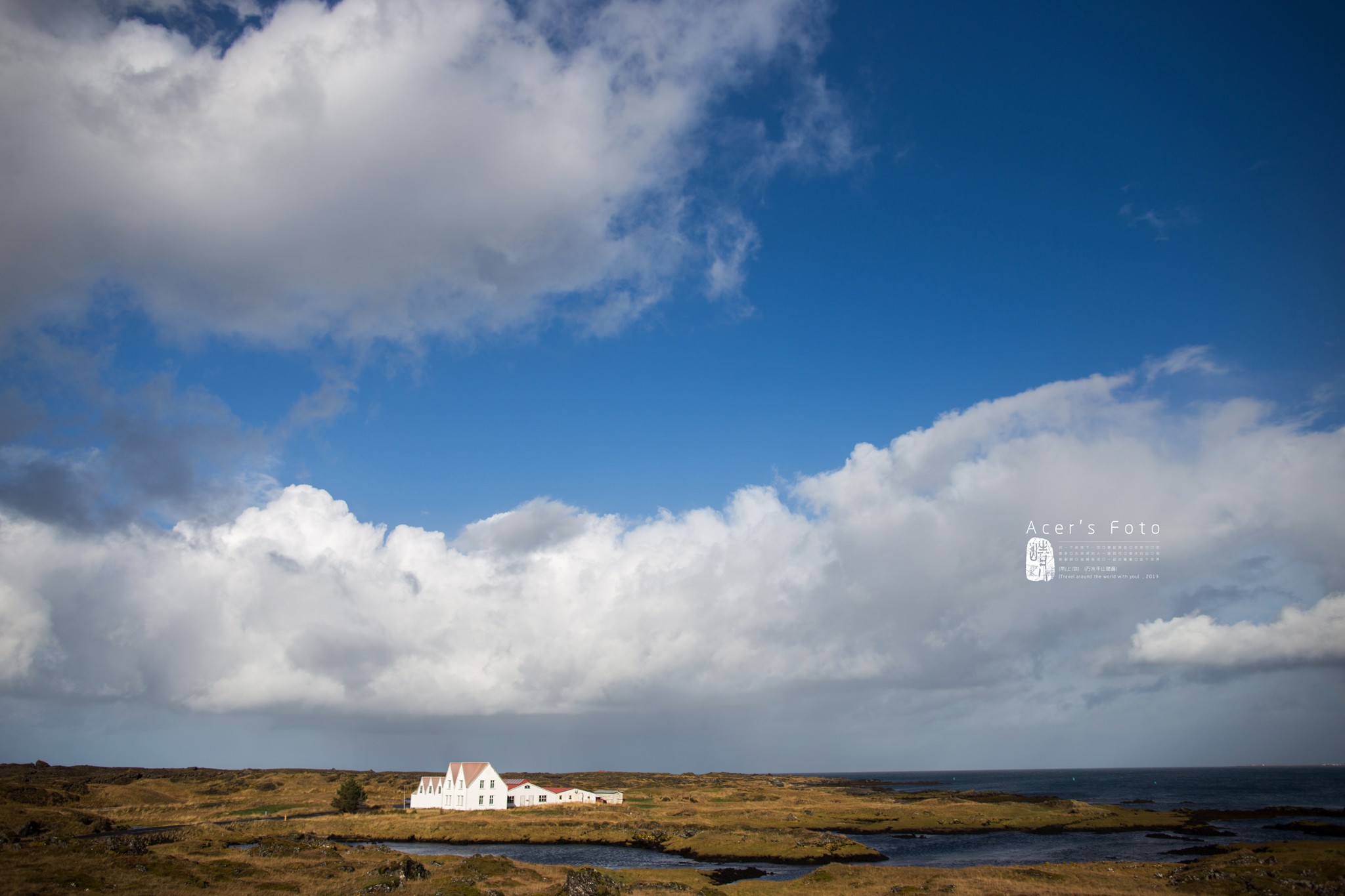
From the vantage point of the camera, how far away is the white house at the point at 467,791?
138 metres

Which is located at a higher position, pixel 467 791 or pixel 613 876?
pixel 613 876

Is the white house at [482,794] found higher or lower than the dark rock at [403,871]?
lower

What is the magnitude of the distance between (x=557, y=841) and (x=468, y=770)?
4244cm

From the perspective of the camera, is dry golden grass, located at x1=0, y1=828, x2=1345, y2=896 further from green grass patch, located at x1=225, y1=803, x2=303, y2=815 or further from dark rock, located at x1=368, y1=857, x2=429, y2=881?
green grass patch, located at x1=225, y1=803, x2=303, y2=815

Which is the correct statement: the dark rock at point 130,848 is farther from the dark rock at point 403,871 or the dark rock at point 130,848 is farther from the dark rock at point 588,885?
the dark rock at point 588,885

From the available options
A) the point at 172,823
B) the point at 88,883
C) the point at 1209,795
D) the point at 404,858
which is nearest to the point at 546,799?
the point at 172,823

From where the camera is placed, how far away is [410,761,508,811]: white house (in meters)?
138

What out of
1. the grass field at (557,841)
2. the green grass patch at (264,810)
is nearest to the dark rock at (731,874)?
the grass field at (557,841)

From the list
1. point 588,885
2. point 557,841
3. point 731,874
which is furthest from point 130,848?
point 731,874

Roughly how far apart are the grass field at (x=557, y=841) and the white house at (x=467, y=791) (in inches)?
209

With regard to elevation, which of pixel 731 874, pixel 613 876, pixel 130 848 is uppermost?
pixel 130 848

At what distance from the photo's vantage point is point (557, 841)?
344ft

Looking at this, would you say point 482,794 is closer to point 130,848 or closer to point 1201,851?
point 130,848

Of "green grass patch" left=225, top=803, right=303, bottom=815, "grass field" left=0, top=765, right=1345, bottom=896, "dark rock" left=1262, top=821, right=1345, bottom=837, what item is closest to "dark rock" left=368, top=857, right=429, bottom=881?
"grass field" left=0, top=765, right=1345, bottom=896
